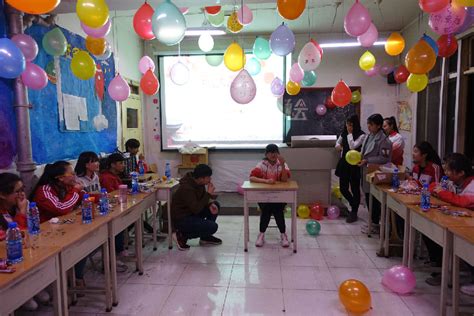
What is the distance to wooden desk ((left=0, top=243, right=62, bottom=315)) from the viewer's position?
5.19ft

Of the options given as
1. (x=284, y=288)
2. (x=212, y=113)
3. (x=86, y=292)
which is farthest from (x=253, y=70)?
(x=86, y=292)

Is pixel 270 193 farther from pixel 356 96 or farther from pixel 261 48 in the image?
pixel 356 96

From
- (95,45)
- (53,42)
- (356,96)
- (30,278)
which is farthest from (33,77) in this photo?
(356,96)

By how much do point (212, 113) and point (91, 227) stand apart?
5.11 meters

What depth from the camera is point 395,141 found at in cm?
461

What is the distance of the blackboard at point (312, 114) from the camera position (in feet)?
22.9

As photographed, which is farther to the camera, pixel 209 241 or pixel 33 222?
pixel 209 241

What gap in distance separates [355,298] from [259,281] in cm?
92

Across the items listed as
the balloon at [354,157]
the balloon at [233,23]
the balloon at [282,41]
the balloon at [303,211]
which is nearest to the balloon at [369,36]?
the balloon at [282,41]

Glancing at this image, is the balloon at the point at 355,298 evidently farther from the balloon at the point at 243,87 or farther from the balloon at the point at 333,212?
the balloon at the point at 333,212

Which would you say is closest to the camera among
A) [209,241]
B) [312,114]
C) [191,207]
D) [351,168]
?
[191,207]

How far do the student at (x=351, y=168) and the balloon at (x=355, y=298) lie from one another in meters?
2.58

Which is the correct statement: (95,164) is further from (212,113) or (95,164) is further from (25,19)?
(212,113)

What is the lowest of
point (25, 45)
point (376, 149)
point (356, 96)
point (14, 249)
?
point (14, 249)
